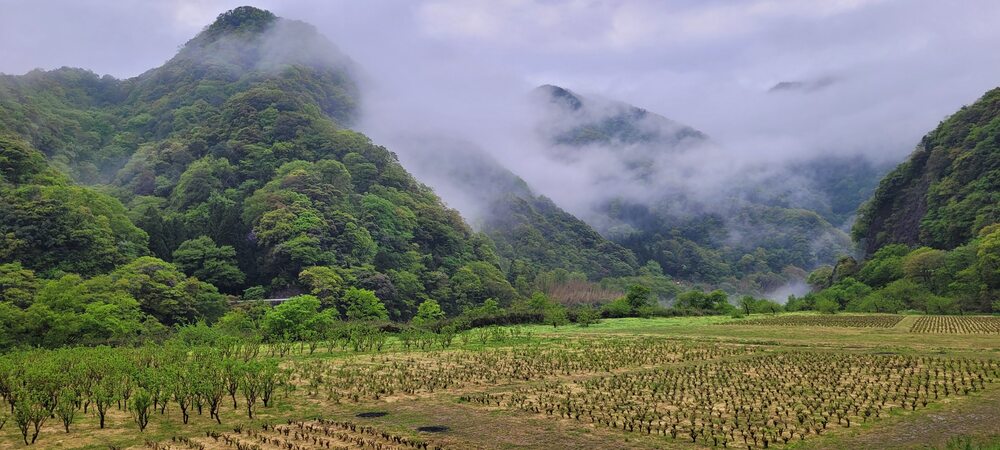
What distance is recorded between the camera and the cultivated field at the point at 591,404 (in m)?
13.9

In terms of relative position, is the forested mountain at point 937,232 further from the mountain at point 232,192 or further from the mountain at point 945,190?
the mountain at point 232,192

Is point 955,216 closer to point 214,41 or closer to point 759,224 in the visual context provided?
point 759,224

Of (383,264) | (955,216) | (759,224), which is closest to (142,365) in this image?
(383,264)

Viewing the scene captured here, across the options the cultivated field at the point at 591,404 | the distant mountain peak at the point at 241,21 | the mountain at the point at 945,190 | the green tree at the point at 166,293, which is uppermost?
the distant mountain peak at the point at 241,21

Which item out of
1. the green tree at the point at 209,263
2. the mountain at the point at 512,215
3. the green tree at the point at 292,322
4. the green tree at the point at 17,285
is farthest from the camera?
the mountain at the point at 512,215

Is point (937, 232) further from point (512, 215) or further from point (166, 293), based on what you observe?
point (166, 293)

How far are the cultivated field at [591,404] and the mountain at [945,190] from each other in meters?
60.9

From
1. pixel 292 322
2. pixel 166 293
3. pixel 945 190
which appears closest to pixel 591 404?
pixel 292 322

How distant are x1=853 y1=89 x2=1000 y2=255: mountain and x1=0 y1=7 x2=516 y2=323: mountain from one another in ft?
191

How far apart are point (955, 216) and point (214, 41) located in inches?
5915

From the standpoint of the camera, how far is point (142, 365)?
2427cm

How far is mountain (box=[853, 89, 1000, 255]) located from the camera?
7762cm

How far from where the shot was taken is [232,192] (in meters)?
81.4

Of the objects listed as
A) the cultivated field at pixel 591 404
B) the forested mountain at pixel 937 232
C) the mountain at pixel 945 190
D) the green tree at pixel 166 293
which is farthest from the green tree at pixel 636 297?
the green tree at pixel 166 293
